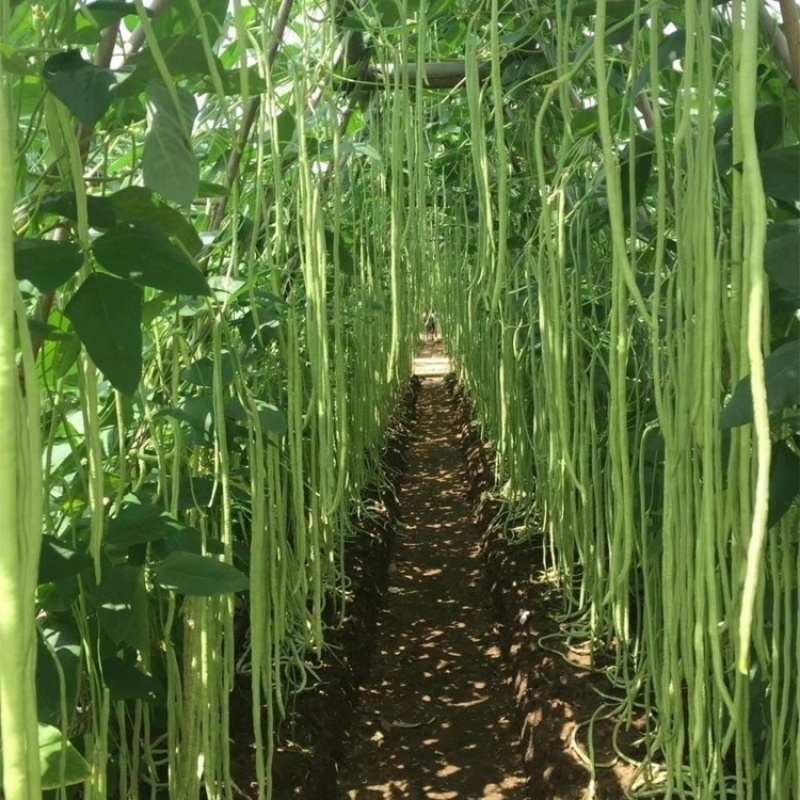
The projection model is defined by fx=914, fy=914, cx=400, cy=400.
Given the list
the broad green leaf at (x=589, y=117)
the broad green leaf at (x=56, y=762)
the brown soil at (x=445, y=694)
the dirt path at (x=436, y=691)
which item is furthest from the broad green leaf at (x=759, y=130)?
the dirt path at (x=436, y=691)

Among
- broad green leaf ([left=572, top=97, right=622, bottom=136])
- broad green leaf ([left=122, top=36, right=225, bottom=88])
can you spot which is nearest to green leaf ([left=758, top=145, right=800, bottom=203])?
broad green leaf ([left=122, top=36, right=225, bottom=88])

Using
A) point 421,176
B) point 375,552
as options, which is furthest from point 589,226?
point 375,552

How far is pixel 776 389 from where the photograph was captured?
31.1 inches

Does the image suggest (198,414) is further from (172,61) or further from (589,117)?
(589,117)

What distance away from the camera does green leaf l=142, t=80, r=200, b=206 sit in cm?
74

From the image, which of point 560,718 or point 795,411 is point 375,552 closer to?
point 560,718

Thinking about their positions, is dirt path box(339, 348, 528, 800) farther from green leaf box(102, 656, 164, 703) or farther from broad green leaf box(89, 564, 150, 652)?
broad green leaf box(89, 564, 150, 652)

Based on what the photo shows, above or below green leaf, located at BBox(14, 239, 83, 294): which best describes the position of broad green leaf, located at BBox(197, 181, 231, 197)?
above

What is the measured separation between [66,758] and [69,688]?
0.52ft

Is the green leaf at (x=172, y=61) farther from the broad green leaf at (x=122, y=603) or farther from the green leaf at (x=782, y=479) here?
the green leaf at (x=782, y=479)

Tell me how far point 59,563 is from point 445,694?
183 centimetres

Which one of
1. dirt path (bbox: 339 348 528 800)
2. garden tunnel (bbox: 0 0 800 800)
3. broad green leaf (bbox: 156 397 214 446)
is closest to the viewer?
garden tunnel (bbox: 0 0 800 800)

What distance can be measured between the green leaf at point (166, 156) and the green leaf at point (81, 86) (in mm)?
49

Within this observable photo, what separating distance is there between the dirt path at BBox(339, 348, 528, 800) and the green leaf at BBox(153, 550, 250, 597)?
1.23 meters
